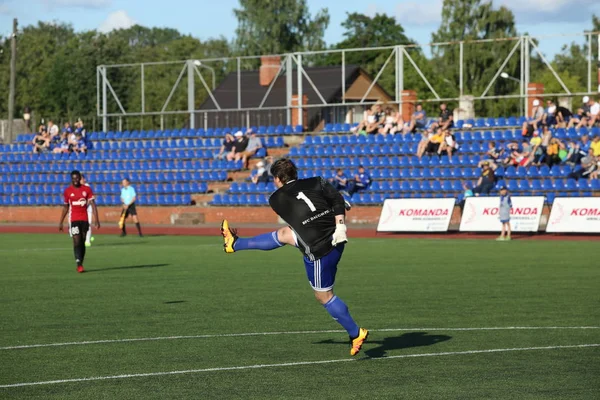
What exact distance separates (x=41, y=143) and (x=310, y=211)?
42.0 meters

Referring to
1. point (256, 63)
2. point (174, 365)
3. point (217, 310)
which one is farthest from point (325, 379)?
point (256, 63)

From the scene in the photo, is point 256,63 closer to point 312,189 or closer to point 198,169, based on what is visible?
point 198,169

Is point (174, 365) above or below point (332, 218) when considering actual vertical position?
below

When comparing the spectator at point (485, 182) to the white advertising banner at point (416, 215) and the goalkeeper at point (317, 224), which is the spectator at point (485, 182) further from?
the goalkeeper at point (317, 224)

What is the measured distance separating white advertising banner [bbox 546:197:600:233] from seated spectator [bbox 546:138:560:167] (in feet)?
14.6

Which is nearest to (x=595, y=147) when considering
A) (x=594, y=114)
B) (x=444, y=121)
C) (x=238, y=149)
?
(x=594, y=114)

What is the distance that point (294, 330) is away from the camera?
492 inches

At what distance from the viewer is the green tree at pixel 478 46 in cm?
8519

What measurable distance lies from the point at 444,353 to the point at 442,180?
27509 millimetres

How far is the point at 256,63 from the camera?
89062mm

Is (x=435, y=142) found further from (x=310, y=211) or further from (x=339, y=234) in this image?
(x=339, y=234)

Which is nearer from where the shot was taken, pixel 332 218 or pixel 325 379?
pixel 325 379

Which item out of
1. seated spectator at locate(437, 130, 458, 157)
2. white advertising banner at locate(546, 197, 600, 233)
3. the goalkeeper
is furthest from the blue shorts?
seated spectator at locate(437, 130, 458, 157)

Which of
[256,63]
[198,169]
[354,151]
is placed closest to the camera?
[354,151]
